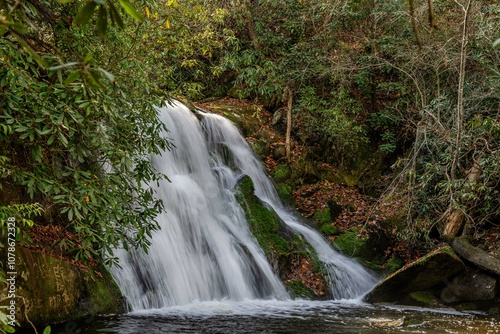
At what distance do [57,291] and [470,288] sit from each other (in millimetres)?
7584

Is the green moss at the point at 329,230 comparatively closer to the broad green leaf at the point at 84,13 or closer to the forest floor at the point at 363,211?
the forest floor at the point at 363,211

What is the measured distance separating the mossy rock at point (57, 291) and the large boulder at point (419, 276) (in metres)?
5.24

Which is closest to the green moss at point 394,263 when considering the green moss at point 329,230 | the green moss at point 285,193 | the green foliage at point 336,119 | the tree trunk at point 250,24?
the green moss at point 329,230

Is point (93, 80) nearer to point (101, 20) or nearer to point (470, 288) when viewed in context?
point (101, 20)

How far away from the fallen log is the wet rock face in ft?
0.69

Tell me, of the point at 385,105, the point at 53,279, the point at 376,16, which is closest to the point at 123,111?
the point at 53,279

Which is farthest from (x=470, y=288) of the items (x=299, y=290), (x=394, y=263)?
(x=299, y=290)

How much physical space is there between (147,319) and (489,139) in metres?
8.17

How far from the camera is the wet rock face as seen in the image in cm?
901

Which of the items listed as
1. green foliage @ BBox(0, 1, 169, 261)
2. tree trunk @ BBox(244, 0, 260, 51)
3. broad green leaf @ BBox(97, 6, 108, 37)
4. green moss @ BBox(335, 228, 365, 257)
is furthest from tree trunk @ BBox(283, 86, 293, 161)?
broad green leaf @ BBox(97, 6, 108, 37)

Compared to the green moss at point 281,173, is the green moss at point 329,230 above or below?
below

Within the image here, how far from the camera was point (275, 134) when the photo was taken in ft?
49.2

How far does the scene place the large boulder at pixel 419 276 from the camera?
920cm

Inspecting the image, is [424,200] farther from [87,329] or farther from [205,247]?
[87,329]
